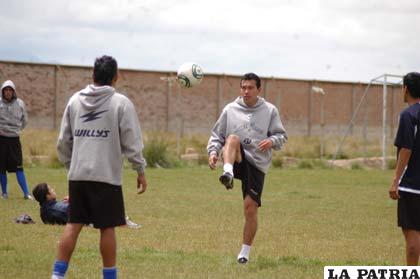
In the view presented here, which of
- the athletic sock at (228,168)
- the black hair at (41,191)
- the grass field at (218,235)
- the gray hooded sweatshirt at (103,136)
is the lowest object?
the grass field at (218,235)

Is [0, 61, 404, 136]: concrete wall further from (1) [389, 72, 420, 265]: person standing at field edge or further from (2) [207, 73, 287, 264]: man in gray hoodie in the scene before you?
(1) [389, 72, 420, 265]: person standing at field edge

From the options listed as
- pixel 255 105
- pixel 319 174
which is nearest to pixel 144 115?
pixel 319 174

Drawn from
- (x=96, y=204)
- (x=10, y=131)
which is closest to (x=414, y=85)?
(x=96, y=204)

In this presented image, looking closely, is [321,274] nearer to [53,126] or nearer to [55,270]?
[55,270]

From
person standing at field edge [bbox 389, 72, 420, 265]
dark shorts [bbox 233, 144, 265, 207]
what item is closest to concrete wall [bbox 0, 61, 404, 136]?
dark shorts [bbox 233, 144, 265, 207]

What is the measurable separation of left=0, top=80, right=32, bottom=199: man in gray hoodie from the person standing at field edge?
10.9 m

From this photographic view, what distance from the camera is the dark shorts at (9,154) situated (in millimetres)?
18109

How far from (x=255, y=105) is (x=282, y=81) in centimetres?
4469

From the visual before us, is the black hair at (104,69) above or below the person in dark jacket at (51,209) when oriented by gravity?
above

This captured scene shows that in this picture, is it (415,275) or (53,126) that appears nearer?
(415,275)

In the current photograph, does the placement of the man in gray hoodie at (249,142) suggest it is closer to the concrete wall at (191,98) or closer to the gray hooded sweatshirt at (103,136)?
the gray hooded sweatshirt at (103,136)

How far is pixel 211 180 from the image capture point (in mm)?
24094

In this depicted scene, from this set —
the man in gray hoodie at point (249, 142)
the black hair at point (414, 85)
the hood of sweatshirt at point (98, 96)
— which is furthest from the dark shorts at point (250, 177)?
the hood of sweatshirt at point (98, 96)

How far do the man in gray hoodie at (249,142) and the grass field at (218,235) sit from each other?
643 mm
